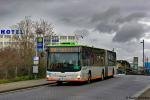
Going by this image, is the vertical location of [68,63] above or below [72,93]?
above

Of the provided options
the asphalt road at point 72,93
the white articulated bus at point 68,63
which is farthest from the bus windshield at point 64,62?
the asphalt road at point 72,93

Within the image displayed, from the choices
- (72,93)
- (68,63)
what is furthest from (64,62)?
(72,93)

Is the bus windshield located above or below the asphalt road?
above

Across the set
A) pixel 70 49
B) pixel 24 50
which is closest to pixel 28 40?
pixel 24 50

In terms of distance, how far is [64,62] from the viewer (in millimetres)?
30500

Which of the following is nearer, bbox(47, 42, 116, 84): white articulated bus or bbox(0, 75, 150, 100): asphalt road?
bbox(0, 75, 150, 100): asphalt road

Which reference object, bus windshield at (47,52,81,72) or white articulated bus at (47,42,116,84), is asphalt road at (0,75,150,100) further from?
bus windshield at (47,52,81,72)

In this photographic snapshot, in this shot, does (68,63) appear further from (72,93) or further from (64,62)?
(72,93)

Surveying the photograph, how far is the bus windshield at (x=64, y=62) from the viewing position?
30375mm

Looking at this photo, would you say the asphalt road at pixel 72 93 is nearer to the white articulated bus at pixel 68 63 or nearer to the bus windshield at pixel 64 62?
the white articulated bus at pixel 68 63

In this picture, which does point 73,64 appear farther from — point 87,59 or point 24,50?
point 24,50

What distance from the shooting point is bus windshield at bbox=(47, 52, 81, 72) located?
30.4 metres

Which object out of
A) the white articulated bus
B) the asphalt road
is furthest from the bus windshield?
the asphalt road

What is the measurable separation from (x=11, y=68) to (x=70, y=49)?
25.1ft
